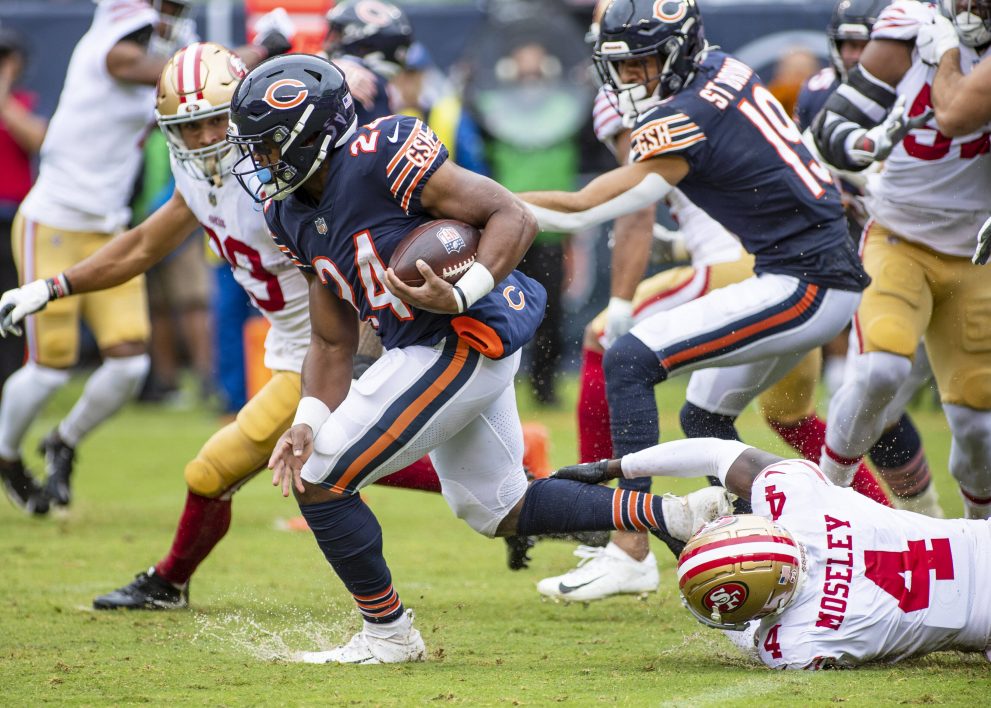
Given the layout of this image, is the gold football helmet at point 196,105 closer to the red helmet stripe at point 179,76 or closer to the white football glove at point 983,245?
the red helmet stripe at point 179,76

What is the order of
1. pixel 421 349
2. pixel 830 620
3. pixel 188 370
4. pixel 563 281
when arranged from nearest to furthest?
pixel 830 620, pixel 421 349, pixel 563 281, pixel 188 370

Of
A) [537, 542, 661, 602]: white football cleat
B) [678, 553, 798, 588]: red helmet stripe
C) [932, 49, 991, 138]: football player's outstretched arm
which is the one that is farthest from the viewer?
[537, 542, 661, 602]: white football cleat

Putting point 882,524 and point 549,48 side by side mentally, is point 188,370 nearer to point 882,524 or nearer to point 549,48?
point 549,48

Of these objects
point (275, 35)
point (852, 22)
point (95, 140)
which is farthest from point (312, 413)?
point (95, 140)

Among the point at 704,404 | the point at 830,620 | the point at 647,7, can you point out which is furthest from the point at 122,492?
the point at 830,620

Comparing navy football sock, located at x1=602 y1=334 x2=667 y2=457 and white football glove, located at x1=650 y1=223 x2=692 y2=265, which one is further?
white football glove, located at x1=650 y1=223 x2=692 y2=265

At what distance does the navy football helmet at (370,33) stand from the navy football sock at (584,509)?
291 centimetres

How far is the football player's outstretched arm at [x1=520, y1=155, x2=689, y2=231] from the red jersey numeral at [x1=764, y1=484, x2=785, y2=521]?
1274 millimetres

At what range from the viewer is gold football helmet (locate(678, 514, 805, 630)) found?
11.5 ft

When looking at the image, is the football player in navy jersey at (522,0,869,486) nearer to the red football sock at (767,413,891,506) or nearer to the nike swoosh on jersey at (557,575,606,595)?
the nike swoosh on jersey at (557,575,606,595)

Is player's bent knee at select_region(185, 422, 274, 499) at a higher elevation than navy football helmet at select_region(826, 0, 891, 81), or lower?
lower

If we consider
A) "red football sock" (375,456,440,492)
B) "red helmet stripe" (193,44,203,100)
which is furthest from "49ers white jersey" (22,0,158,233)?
"red football sock" (375,456,440,492)

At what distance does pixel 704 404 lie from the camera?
5.06m

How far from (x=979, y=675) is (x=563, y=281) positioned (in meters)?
6.95
